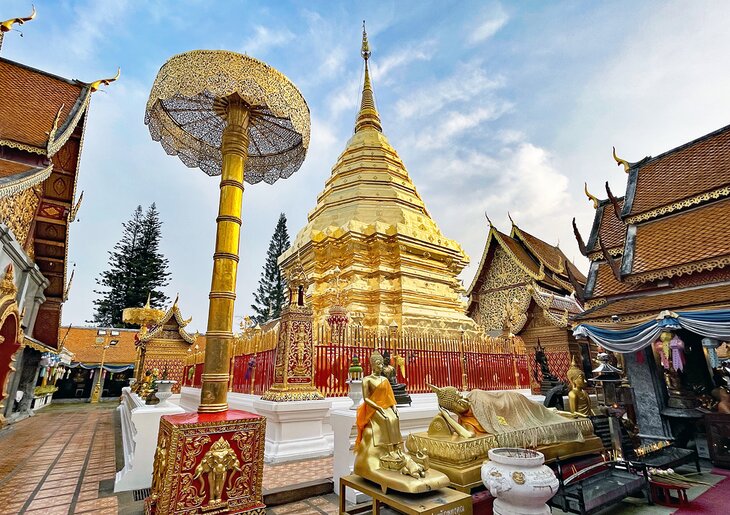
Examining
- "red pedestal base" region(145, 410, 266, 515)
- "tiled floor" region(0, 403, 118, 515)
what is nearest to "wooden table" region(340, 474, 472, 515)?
"red pedestal base" region(145, 410, 266, 515)

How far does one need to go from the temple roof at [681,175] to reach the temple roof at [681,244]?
26cm

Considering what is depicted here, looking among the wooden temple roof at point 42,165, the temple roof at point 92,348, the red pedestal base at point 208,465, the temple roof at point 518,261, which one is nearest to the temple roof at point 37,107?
the wooden temple roof at point 42,165

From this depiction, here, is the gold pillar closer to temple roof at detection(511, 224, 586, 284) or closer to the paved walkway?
the paved walkway

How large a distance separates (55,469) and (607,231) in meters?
10.9

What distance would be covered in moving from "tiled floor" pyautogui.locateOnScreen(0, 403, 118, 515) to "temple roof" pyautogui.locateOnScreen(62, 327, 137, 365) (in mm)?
13482

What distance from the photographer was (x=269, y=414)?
4777mm

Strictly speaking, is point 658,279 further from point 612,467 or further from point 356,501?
point 356,501

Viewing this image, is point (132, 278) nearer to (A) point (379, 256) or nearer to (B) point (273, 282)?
(B) point (273, 282)

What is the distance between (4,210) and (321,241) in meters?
7.15

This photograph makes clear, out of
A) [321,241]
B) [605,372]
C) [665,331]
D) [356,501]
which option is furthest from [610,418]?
[321,241]

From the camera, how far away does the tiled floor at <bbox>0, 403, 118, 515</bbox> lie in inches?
133

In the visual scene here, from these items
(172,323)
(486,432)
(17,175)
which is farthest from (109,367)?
(486,432)

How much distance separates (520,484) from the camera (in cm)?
229

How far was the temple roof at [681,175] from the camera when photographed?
21.4 ft
